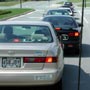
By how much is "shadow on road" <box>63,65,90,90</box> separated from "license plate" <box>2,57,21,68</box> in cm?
189

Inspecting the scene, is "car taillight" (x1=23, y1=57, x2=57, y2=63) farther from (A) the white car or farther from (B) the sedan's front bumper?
(B) the sedan's front bumper

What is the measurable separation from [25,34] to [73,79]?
206 centimetres

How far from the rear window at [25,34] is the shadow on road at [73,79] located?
4.24 ft

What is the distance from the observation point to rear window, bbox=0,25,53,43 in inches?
328

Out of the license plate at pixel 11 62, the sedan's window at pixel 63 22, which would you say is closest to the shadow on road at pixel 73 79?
the license plate at pixel 11 62

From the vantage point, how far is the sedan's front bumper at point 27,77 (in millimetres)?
7402

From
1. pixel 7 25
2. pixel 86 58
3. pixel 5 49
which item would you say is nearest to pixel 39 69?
pixel 5 49

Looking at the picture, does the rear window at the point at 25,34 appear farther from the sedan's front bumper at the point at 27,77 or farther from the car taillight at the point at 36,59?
the sedan's front bumper at the point at 27,77

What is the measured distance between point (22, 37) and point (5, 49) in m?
1.02

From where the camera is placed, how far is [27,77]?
7.40 meters

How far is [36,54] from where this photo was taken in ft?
24.5

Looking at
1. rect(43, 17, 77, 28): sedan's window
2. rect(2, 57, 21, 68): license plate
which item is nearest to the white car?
rect(2, 57, 21, 68): license plate

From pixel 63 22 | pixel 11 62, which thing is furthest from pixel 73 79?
pixel 63 22

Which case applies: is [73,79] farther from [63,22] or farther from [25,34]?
[63,22]
